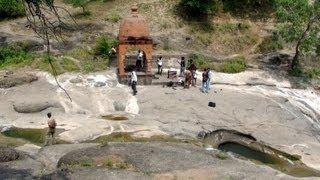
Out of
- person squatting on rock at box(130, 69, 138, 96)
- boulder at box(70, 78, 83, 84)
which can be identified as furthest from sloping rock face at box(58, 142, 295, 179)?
boulder at box(70, 78, 83, 84)

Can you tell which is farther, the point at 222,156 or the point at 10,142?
the point at 10,142

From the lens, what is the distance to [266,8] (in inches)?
1686

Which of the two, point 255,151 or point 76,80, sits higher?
point 76,80

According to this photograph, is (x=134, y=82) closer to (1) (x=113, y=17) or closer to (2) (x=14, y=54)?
(2) (x=14, y=54)

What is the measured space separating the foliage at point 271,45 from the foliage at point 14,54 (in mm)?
15203

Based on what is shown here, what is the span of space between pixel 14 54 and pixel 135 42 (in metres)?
7.77

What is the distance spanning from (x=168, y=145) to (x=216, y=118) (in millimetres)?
6140

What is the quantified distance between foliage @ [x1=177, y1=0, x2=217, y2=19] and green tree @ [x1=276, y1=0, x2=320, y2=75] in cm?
599

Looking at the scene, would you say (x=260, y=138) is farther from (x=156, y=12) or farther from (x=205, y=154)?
(x=156, y=12)

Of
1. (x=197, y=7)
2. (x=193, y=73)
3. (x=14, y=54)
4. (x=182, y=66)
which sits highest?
(x=197, y=7)

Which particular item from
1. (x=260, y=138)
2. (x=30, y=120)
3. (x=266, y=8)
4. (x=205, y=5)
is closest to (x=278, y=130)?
(x=260, y=138)

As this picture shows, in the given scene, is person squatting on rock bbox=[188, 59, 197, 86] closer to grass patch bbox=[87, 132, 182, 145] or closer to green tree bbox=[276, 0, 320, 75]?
green tree bbox=[276, 0, 320, 75]

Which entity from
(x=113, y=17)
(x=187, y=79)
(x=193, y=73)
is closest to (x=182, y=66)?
(x=193, y=73)

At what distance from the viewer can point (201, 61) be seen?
35.5 metres
